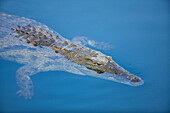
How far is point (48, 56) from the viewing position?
3.96 metres

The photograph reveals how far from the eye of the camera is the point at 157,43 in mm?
4480

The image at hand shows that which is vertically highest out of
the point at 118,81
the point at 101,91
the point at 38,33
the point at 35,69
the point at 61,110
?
the point at 38,33

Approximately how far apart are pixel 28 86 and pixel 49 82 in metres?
0.43

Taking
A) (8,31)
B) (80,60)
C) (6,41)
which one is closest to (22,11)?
(8,31)

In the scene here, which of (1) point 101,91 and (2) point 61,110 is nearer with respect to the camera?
(2) point 61,110

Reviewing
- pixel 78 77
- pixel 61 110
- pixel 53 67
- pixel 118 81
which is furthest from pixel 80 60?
pixel 61 110

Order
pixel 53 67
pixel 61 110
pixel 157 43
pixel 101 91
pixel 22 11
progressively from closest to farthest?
pixel 61 110 → pixel 101 91 → pixel 53 67 → pixel 157 43 → pixel 22 11

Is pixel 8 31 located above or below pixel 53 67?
above

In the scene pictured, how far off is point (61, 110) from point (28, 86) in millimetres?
886

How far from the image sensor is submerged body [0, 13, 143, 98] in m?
3.39

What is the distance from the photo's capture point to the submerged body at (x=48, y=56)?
11.1ft

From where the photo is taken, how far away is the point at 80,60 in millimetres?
3682

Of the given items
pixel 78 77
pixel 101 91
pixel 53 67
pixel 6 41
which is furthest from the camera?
pixel 6 41

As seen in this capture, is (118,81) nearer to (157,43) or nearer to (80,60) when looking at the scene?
(80,60)
